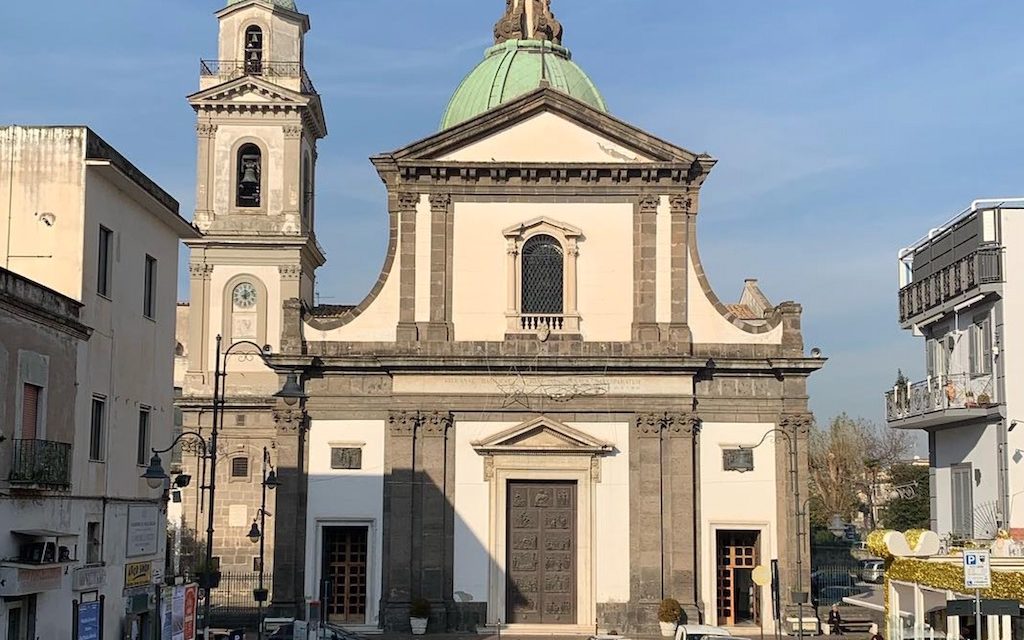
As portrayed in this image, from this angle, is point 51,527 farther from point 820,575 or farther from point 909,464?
point 909,464

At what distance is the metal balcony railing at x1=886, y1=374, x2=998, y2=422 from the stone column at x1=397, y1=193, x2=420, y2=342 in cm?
1312

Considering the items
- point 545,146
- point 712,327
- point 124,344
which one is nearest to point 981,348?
point 712,327

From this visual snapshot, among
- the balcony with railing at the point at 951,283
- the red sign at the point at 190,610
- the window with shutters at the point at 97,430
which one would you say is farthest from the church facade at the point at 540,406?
the red sign at the point at 190,610

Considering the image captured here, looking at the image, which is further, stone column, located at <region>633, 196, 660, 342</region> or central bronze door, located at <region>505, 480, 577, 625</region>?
stone column, located at <region>633, 196, 660, 342</region>

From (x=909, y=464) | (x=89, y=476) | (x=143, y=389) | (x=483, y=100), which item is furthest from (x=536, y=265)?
(x=909, y=464)

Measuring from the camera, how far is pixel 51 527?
23.1 metres

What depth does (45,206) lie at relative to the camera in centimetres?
2503

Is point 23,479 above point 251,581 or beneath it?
above

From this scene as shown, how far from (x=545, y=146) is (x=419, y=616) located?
13482 mm

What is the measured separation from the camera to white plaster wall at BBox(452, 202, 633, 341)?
1481 inches

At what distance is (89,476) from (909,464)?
61834 mm

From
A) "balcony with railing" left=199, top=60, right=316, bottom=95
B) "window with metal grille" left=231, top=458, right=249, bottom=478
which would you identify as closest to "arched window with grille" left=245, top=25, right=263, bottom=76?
"balcony with railing" left=199, top=60, right=316, bottom=95

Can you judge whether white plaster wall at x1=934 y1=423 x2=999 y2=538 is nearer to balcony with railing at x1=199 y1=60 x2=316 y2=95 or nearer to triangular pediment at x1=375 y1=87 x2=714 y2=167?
triangular pediment at x1=375 y1=87 x2=714 y2=167

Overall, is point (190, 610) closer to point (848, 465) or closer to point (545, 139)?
point (545, 139)
